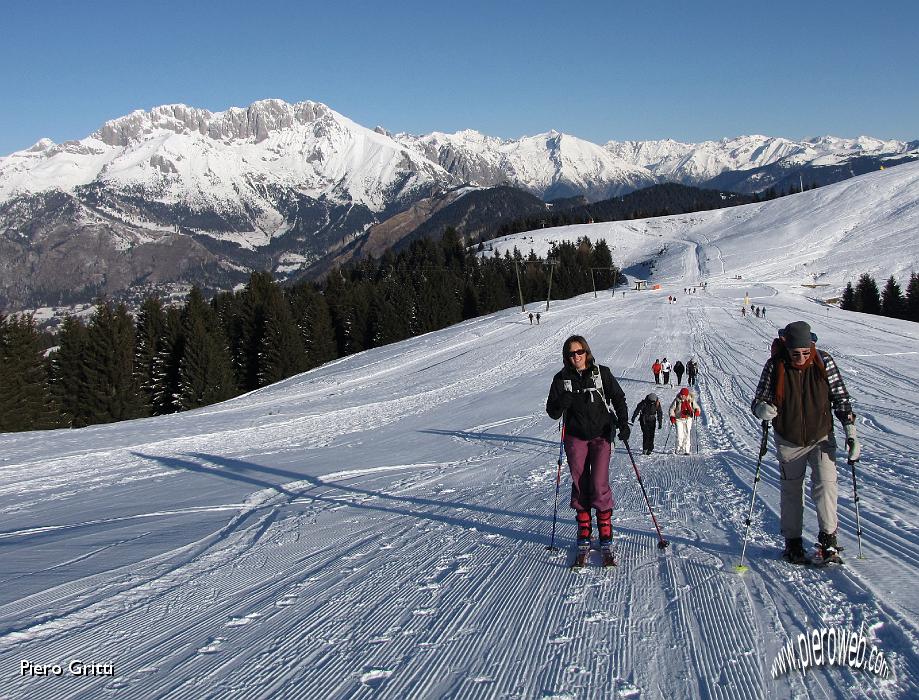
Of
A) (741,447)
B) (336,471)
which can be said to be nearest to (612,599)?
(336,471)

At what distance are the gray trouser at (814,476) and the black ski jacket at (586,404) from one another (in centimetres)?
145

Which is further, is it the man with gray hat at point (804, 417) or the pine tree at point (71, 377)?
the pine tree at point (71, 377)

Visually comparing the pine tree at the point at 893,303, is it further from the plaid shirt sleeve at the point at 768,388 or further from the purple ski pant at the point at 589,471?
the purple ski pant at the point at 589,471

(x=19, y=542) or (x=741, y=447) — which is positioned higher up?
(x=19, y=542)

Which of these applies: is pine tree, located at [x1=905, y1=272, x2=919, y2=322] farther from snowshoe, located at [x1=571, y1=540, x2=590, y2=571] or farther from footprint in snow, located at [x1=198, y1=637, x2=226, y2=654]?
footprint in snow, located at [x1=198, y1=637, x2=226, y2=654]

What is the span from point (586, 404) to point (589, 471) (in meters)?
0.69

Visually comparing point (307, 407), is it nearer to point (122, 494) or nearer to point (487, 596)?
point (122, 494)

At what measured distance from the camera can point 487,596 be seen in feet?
18.1

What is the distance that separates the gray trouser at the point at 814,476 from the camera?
5.72 meters

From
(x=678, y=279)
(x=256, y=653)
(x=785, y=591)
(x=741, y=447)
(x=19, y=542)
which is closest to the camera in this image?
(x=256, y=653)

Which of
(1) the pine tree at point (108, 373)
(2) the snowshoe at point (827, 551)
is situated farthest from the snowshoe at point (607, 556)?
(1) the pine tree at point (108, 373)

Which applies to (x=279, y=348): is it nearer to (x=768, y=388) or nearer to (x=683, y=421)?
(x=683, y=421)

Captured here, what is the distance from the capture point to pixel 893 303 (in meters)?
77.1

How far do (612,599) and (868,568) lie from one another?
7.88 feet
